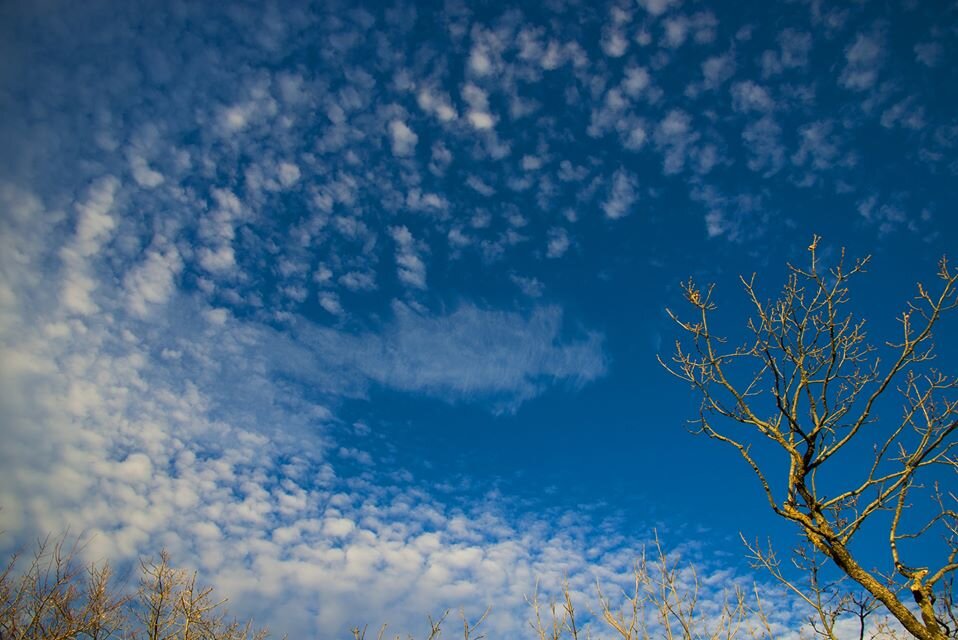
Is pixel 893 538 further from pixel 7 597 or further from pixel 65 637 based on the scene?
pixel 7 597

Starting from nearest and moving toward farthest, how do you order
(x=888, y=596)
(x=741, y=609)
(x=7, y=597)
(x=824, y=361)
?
1. (x=888, y=596)
2. (x=824, y=361)
3. (x=741, y=609)
4. (x=7, y=597)

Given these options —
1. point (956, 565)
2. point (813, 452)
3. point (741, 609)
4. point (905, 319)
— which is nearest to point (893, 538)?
point (956, 565)

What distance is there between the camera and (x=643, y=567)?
23.9ft

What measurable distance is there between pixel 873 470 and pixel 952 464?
2.07ft

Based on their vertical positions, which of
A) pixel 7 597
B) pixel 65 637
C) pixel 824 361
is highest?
pixel 824 361

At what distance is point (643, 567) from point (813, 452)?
3.87 m

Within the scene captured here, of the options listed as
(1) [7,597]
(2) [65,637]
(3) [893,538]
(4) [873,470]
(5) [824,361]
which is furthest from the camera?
(1) [7,597]

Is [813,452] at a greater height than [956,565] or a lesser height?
greater

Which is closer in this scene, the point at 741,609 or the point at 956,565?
the point at 956,565

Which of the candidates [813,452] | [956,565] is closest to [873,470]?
[813,452]

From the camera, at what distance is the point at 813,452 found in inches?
168

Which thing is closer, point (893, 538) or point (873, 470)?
point (893, 538)

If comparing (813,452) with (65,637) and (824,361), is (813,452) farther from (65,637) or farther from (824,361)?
(65,637)

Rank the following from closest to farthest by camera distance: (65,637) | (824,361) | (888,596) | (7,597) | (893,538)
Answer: (888,596) < (893,538) < (824,361) < (65,637) < (7,597)
